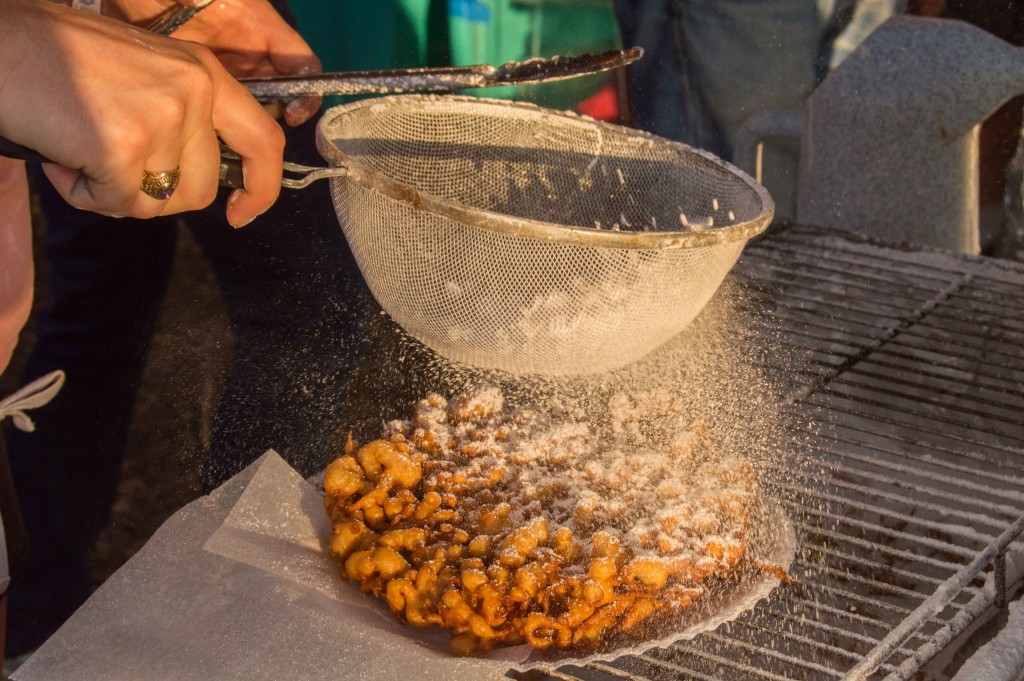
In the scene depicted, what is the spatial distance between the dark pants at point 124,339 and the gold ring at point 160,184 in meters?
0.80

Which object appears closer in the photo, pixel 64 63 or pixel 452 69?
pixel 64 63

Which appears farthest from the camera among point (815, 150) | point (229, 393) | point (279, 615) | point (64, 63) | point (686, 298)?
point (815, 150)

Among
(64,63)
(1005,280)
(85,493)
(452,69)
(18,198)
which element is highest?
(64,63)

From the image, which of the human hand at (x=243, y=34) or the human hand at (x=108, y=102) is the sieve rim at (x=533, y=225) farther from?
the human hand at (x=243, y=34)

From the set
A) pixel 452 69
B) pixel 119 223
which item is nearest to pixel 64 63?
pixel 452 69

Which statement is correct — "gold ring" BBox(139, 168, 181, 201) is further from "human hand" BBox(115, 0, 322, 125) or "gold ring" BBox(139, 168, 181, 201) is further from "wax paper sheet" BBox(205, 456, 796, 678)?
"human hand" BBox(115, 0, 322, 125)

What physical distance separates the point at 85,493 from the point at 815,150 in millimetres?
2721

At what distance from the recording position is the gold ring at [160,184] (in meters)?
1.11

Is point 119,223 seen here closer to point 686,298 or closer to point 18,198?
point 18,198

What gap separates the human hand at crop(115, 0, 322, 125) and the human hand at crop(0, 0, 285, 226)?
0.95 metres

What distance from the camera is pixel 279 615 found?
1.24 meters

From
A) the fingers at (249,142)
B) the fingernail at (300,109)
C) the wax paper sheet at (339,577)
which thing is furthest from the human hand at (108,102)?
the fingernail at (300,109)

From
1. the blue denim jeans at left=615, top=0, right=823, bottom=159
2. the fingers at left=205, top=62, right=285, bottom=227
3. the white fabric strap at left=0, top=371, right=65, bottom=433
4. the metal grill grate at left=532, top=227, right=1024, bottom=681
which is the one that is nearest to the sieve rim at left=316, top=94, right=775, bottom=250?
the fingers at left=205, top=62, right=285, bottom=227

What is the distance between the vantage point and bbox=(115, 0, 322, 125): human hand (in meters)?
2.00
